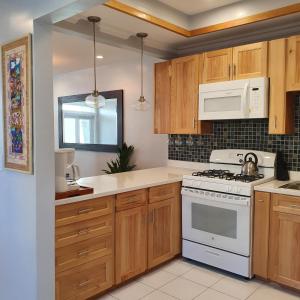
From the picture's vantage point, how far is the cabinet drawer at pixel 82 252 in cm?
224

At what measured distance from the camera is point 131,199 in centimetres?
274

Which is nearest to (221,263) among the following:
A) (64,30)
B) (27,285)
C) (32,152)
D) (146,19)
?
(27,285)

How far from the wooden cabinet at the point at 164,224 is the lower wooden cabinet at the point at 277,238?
2.68ft

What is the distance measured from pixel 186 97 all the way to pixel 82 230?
191cm

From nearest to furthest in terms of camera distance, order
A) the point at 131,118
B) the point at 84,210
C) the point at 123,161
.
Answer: the point at 84,210, the point at 123,161, the point at 131,118

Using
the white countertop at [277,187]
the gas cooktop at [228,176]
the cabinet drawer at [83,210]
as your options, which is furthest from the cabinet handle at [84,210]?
the white countertop at [277,187]

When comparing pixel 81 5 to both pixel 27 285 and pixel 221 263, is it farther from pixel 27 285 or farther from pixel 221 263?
pixel 221 263

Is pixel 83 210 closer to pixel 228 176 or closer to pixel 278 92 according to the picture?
pixel 228 176

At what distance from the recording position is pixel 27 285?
2.09 metres

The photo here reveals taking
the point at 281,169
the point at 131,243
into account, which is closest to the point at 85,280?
the point at 131,243

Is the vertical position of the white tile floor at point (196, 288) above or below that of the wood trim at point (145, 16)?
below

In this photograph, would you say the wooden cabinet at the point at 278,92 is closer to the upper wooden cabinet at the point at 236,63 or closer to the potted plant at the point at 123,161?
the upper wooden cabinet at the point at 236,63

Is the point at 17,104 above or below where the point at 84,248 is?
above

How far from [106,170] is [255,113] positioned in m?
2.93
